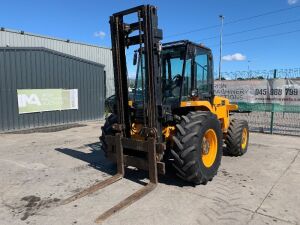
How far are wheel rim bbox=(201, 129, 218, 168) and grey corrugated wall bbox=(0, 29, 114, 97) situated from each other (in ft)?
41.1

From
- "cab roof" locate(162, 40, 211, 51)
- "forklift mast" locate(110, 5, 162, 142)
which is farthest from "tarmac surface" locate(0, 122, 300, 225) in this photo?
"cab roof" locate(162, 40, 211, 51)

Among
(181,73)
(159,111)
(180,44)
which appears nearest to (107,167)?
(159,111)

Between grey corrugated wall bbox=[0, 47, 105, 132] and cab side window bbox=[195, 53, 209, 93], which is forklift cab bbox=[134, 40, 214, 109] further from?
grey corrugated wall bbox=[0, 47, 105, 132]

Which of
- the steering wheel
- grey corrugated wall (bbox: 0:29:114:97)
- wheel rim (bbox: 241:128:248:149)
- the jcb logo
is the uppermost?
grey corrugated wall (bbox: 0:29:114:97)

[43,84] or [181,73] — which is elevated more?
[43,84]

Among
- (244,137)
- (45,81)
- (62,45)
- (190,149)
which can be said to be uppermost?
(62,45)

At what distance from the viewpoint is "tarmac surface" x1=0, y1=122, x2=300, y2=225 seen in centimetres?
418

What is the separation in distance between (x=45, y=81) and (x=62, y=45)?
481cm

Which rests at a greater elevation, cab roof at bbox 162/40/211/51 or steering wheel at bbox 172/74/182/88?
cab roof at bbox 162/40/211/51

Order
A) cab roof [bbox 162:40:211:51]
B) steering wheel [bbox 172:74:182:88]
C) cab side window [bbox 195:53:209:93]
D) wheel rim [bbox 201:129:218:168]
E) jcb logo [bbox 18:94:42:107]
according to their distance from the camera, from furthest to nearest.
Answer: jcb logo [bbox 18:94:42:107]
cab side window [bbox 195:53:209:93]
steering wheel [bbox 172:74:182:88]
cab roof [bbox 162:40:211:51]
wheel rim [bbox 201:129:218:168]

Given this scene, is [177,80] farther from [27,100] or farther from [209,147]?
[27,100]

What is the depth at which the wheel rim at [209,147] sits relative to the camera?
560 cm

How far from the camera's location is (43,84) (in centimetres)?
1341

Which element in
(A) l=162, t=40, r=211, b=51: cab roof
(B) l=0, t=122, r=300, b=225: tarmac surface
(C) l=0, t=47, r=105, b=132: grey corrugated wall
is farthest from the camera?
(C) l=0, t=47, r=105, b=132: grey corrugated wall
